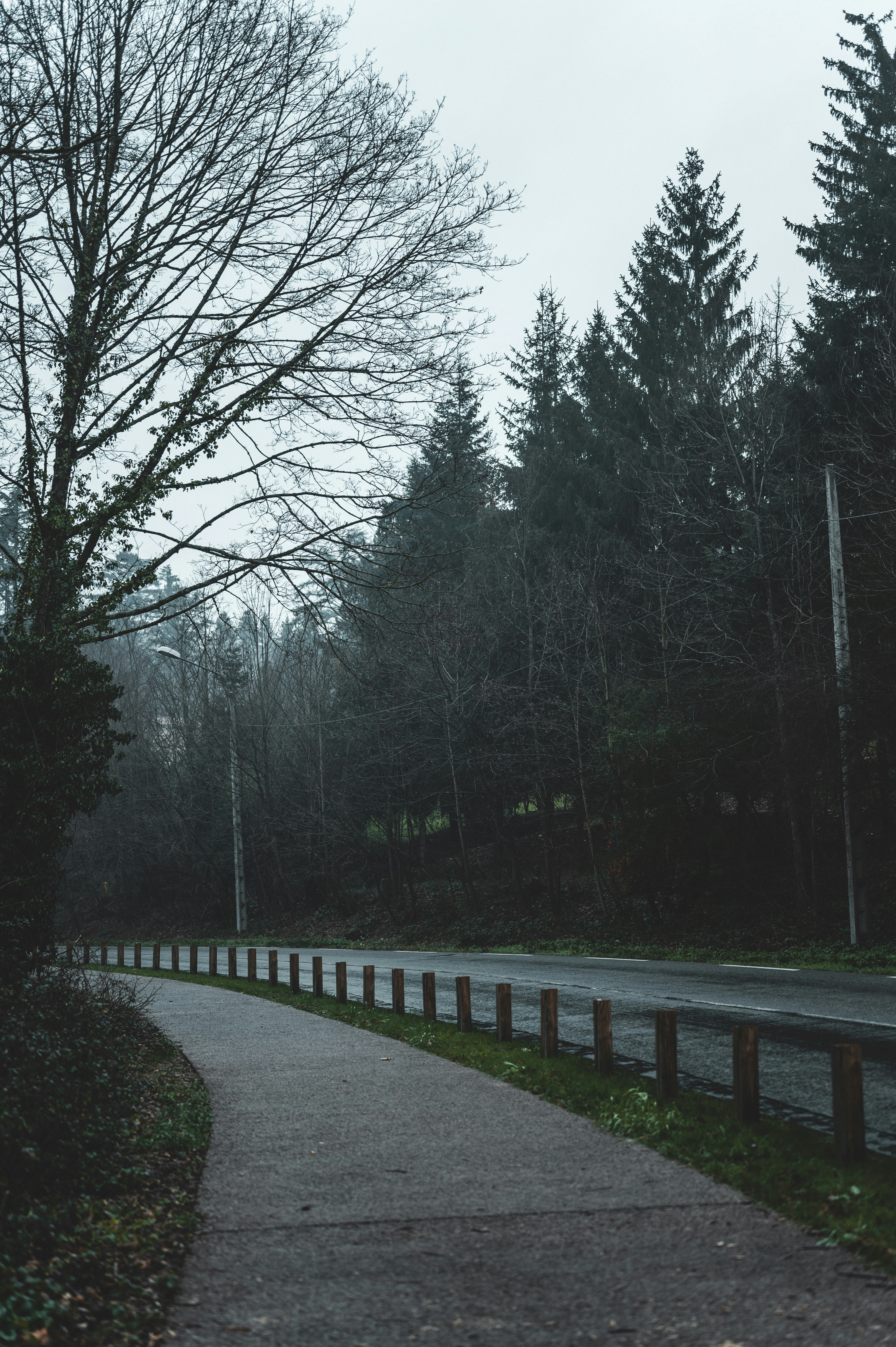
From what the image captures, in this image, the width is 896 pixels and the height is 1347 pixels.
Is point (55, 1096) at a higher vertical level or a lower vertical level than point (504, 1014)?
higher

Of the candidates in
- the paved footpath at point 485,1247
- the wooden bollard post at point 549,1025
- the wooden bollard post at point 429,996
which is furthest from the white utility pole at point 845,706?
the paved footpath at point 485,1247

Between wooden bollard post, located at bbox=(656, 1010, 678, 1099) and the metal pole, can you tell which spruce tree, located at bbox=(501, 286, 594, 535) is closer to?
the metal pole

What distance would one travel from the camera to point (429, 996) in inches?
543

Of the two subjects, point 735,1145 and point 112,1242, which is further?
point 735,1145

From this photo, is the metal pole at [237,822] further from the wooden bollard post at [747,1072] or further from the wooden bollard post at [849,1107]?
the wooden bollard post at [849,1107]

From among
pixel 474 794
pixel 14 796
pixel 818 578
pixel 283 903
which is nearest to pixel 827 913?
pixel 818 578

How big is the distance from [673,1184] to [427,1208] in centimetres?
134

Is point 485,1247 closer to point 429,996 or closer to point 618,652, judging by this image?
point 429,996

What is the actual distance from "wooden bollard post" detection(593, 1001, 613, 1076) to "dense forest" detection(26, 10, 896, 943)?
549 cm

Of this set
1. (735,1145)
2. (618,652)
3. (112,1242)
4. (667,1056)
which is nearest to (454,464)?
(667,1056)

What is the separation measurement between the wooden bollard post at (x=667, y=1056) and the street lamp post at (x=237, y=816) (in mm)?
24073

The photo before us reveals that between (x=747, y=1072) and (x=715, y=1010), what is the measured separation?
6.11m

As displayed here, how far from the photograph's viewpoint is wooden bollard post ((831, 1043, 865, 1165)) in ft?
20.9

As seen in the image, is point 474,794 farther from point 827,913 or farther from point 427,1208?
point 427,1208
